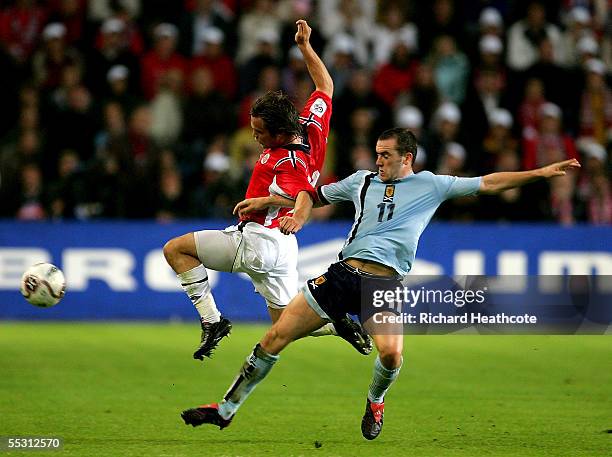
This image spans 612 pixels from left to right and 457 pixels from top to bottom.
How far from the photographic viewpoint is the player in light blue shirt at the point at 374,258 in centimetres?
752

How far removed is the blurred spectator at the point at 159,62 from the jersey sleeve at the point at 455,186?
9.67m

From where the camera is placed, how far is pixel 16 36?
1714 centimetres

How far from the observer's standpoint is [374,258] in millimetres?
7590

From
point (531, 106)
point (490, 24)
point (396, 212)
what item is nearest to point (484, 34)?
point (490, 24)

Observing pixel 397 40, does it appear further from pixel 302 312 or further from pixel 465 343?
pixel 302 312

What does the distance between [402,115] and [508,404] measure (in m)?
7.54

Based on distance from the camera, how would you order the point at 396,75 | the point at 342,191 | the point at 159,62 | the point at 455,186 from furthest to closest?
the point at 396,75 → the point at 159,62 → the point at 342,191 → the point at 455,186

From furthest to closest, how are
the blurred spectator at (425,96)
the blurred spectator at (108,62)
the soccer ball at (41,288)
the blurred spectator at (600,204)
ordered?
the blurred spectator at (108,62) → the blurred spectator at (425,96) → the blurred spectator at (600,204) → the soccer ball at (41,288)

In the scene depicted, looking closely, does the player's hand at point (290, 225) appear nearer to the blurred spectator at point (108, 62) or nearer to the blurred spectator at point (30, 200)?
the blurred spectator at point (30, 200)

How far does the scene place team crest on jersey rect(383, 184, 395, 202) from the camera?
7723mm

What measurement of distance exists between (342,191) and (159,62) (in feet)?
31.3

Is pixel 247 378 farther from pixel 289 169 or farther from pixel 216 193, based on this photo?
pixel 216 193

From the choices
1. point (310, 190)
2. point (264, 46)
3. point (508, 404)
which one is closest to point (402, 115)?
point (264, 46)

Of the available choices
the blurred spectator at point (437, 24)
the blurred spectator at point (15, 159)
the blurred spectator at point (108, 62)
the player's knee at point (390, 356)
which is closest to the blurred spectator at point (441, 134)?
the blurred spectator at point (437, 24)
